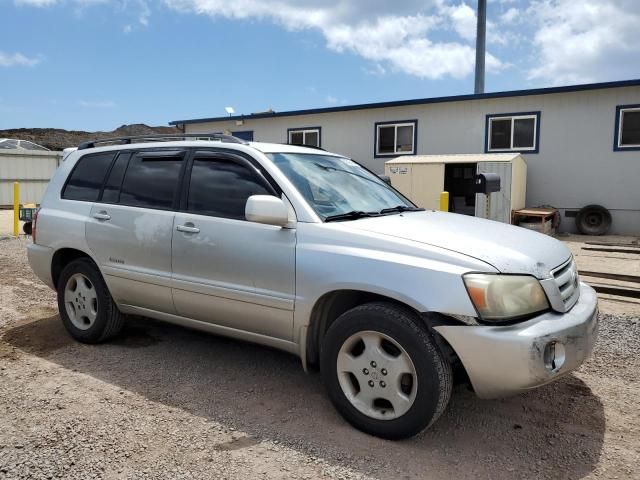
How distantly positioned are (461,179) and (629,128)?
15.1 ft

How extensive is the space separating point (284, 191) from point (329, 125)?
1515 centimetres

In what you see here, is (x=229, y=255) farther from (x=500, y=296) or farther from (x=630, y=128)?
(x=630, y=128)

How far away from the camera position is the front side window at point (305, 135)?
724 inches

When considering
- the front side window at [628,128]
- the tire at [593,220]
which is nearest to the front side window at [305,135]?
the tire at [593,220]

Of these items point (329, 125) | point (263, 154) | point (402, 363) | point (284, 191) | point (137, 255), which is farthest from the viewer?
point (329, 125)

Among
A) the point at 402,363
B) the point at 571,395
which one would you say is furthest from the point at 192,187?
the point at 571,395

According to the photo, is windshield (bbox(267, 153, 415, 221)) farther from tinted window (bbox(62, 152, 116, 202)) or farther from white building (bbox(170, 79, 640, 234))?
white building (bbox(170, 79, 640, 234))

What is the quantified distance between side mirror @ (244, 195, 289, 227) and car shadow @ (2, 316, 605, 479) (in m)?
1.24

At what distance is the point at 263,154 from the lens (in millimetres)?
3639

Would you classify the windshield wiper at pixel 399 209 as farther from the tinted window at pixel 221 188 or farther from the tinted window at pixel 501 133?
the tinted window at pixel 501 133

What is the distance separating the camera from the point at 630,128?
13812mm

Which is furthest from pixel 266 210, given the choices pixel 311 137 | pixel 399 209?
pixel 311 137

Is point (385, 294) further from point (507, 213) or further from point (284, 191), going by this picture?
point (507, 213)

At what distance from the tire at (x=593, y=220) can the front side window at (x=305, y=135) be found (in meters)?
8.92
